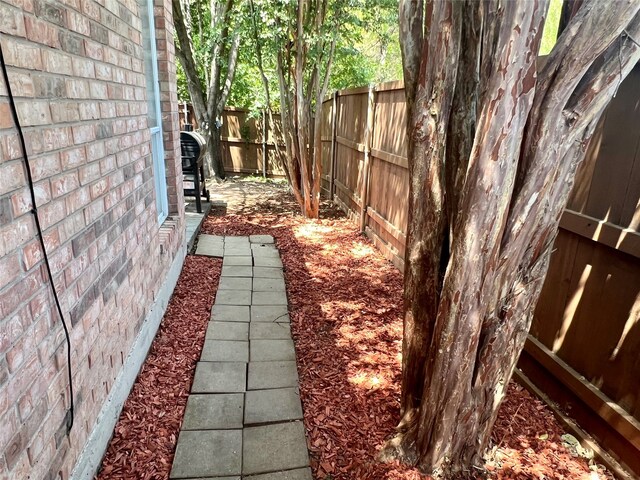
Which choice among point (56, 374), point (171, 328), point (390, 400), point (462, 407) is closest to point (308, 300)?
point (171, 328)

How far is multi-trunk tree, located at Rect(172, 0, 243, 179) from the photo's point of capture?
8844 mm

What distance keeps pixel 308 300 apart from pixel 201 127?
7.28 meters

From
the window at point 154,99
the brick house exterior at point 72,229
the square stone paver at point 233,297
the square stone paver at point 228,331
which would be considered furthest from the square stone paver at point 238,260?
the brick house exterior at point 72,229

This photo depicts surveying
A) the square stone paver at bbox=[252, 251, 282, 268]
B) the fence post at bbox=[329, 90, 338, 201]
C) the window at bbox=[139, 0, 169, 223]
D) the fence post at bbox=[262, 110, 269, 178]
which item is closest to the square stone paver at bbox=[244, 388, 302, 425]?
the window at bbox=[139, 0, 169, 223]

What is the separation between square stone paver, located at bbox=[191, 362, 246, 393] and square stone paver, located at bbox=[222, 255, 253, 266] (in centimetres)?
211

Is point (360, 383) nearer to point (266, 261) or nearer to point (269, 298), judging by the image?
point (269, 298)

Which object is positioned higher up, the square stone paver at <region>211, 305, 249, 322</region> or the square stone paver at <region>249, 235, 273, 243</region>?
the square stone paver at <region>211, 305, 249, 322</region>

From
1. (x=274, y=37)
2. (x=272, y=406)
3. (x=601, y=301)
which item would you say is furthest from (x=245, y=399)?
(x=274, y=37)

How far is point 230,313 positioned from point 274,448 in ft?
5.47

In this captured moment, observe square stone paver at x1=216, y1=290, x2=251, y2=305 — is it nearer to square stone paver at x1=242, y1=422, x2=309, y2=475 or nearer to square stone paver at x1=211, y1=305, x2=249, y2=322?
square stone paver at x1=211, y1=305, x2=249, y2=322

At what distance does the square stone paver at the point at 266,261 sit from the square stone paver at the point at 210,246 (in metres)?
0.47

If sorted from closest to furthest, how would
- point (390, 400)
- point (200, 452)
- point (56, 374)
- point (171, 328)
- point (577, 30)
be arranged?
point (577, 30) → point (56, 374) → point (200, 452) → point (390, 400) → point (171, 328)

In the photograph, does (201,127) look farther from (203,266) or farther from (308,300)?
(308,300)

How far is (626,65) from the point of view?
4.97 feet
